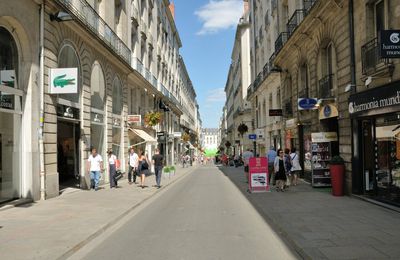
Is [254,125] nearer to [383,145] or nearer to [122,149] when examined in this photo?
[122,149]

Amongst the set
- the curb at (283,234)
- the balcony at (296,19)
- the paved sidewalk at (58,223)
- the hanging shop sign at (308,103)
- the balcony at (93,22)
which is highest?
the balcony at (296,19)

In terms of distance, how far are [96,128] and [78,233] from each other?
13.3 meters

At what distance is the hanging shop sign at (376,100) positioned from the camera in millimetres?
11109

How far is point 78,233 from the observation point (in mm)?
8852

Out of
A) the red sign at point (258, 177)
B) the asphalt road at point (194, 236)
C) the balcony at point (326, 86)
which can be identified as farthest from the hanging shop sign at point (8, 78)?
the balcony at point (326, 86)

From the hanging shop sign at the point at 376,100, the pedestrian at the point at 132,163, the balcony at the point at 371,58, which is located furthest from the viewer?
the pedestrian at the point at 132,163

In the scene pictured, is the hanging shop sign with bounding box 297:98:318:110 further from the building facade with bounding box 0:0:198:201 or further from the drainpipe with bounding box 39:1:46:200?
the drainpipe with bounding box 39:1:46:200

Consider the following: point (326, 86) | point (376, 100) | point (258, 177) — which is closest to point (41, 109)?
point (258, 177)

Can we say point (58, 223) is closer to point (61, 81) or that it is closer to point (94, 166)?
point (61, 81)

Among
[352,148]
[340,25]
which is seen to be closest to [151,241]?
[352,148]

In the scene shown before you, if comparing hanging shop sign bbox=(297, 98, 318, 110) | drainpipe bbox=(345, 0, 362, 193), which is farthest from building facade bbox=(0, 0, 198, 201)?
drainpipe bbox=(345, 0, 362, 193)

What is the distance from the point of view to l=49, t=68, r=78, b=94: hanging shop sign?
15078 millimetres

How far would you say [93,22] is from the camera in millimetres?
21125

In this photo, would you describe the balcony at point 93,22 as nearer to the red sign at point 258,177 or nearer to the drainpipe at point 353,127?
the red sign at point 258,177
